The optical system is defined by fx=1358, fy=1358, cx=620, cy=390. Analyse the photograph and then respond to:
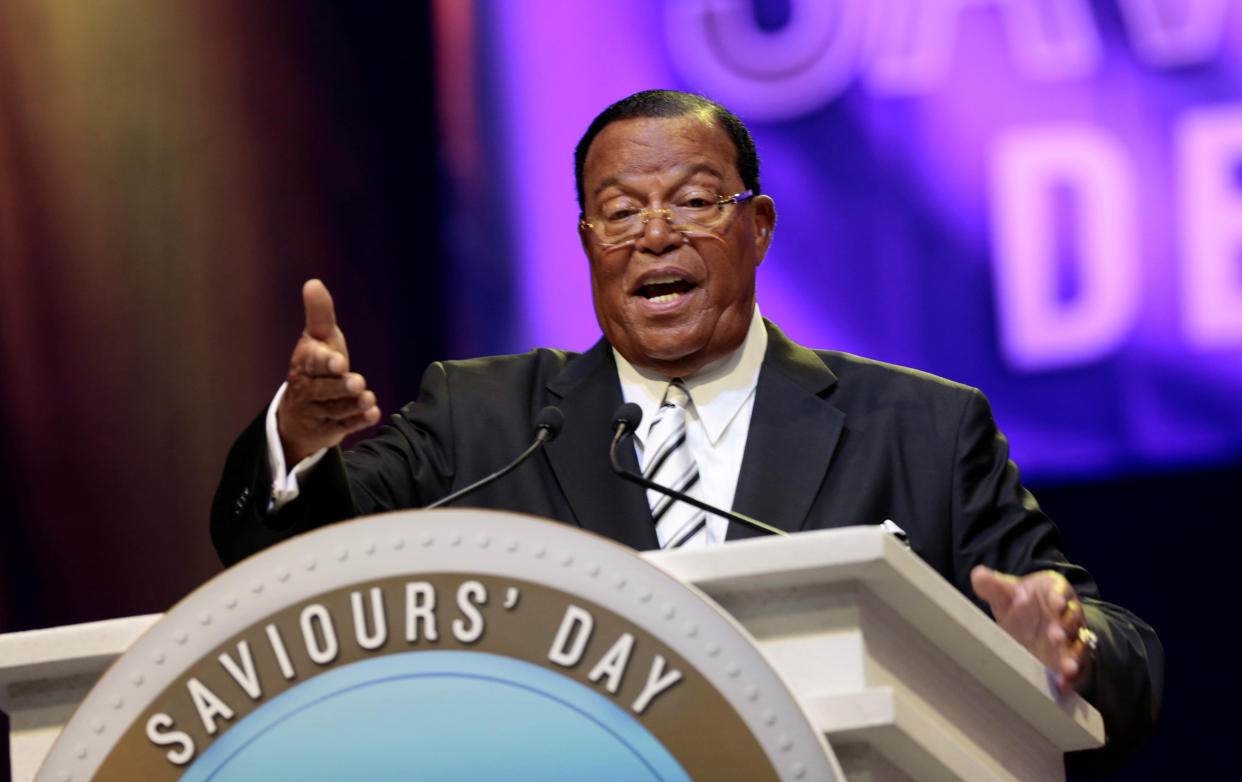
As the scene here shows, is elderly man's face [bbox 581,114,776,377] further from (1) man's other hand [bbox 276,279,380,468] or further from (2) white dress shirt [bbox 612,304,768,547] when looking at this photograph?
(1) man's other hand [bbox 276,279,380,468]

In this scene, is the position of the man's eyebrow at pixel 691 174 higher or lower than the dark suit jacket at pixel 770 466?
higher

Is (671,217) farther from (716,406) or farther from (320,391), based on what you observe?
(320,391)

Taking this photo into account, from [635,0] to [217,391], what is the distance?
125 centimetres

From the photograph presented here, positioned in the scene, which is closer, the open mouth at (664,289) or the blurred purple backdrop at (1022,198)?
the open mouth at (664,289)

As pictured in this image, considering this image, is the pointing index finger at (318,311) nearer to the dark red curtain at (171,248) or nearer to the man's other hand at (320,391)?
the man's other hand at (320,391)

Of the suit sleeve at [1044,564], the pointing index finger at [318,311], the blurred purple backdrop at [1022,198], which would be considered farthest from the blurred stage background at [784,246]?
the pointing index finger at [318,311]

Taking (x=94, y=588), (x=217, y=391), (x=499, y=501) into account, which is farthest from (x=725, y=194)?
(x=94, y=588)

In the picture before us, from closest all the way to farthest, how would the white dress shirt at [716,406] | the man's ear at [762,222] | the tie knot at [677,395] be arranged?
the white dress shirt at [716,406], the tie knot at [677,395], the man's ear at [762,222]

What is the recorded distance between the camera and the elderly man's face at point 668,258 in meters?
1.98

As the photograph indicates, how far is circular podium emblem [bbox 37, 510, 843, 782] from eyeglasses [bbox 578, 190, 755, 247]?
1.10 m

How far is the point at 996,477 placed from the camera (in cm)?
182

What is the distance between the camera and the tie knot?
6.48 ft

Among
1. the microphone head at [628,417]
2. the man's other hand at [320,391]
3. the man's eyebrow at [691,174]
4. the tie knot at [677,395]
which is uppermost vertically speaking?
the man's eyebrow at [691,174]

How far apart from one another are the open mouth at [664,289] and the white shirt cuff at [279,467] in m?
0.65
